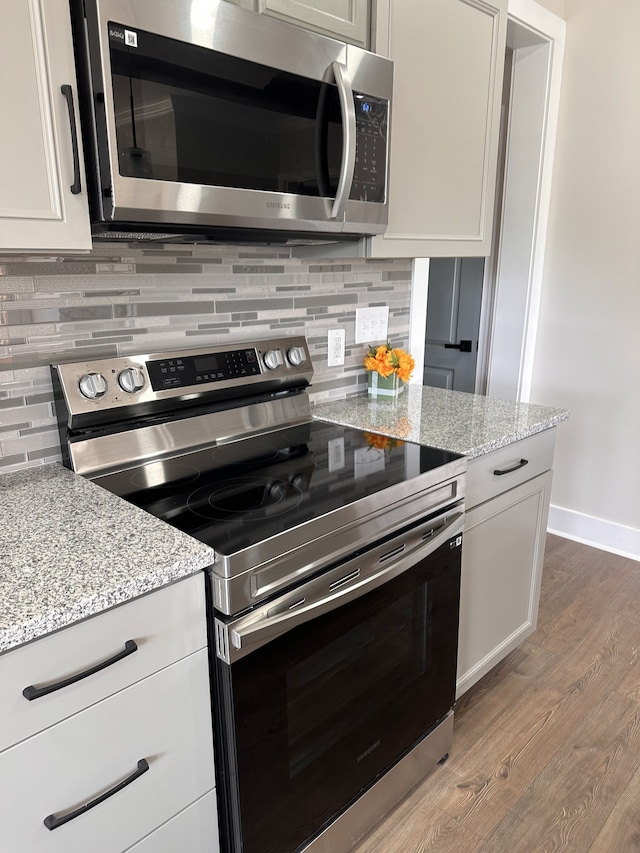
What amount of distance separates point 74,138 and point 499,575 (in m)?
1.60

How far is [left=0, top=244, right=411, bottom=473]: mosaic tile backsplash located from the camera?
133 cm

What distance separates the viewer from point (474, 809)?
163 centimetres

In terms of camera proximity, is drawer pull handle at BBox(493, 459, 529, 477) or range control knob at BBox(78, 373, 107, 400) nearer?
range control knob at BBox(78, 373, 107, 400)

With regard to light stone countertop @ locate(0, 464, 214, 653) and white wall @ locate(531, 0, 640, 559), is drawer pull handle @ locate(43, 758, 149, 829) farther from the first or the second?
white wall @ locate(531, 0, 640, 559)

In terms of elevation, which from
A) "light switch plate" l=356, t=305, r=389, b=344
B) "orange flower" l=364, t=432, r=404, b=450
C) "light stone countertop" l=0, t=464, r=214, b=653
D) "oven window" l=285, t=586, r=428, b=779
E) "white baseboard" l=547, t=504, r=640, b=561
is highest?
"light switch plate" l=356, t=305, r=389, b=344

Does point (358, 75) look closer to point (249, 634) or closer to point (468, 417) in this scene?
point (468, 417)

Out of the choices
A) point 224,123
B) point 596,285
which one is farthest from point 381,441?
point 596,285

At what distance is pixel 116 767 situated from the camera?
1.00 metres

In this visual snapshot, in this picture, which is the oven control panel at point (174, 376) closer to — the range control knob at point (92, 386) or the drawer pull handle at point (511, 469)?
the range control knob at point (92, 386)

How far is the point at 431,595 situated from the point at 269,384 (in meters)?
0.72

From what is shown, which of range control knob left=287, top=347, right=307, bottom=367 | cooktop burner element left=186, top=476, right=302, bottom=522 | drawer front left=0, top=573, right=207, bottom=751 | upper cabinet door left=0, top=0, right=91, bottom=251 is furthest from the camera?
range control knob left=287, top=347, right=307, bottom=367

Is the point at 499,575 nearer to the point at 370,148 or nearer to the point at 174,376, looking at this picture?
the point at 174,376

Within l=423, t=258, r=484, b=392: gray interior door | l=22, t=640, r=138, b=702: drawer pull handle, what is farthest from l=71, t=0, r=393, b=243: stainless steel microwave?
l=423, t=258, r=484, b=392: gray interior door

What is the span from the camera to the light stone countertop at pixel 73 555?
2.85ft
